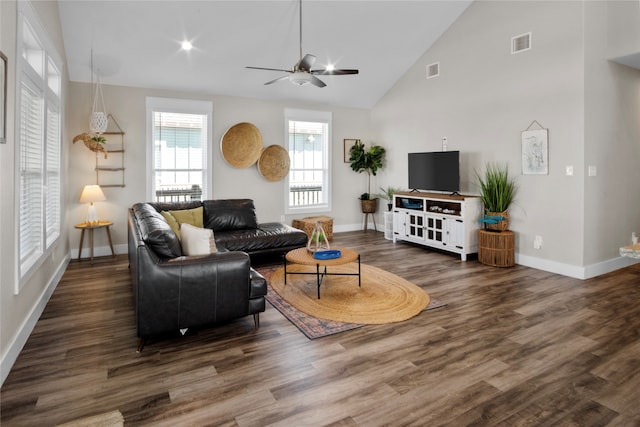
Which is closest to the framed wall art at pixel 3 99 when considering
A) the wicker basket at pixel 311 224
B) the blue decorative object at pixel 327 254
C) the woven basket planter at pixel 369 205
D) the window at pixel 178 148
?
the blue decorative object at pixel 327 254

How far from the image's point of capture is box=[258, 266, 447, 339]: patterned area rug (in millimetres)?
3088

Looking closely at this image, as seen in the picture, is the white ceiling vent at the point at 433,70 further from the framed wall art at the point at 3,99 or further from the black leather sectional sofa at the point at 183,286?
the framed wall art at the point at 3,99

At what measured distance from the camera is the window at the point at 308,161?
748 centimetres

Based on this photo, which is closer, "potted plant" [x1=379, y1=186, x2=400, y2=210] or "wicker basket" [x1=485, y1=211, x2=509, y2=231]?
"wicker basket" [x1=485, y1=211, x2=509, y2=231]

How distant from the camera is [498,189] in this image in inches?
208

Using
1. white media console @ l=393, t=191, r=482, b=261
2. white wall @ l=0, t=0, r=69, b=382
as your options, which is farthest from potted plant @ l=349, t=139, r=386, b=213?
white wall @ l=0, t=0, r=69, b=382

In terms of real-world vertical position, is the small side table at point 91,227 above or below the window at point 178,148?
below

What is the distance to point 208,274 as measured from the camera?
2828mm

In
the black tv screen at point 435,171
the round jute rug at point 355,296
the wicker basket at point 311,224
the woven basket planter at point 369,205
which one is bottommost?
the round jute rug at point 355,296

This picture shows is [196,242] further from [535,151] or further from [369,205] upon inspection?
[369,205]

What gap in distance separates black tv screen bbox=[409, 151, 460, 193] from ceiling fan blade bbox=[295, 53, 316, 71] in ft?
9.30

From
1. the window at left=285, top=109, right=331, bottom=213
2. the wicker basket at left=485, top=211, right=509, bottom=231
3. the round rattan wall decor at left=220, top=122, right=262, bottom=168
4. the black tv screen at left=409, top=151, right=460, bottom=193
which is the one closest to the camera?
the wicker basket at left=485, top=211, right=509, bottom=231

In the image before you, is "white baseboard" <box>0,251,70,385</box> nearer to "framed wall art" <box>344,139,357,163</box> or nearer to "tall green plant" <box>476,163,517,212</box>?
"tall green plant" <box>476,163,517,212</box>

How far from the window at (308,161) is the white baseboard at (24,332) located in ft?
13.9
